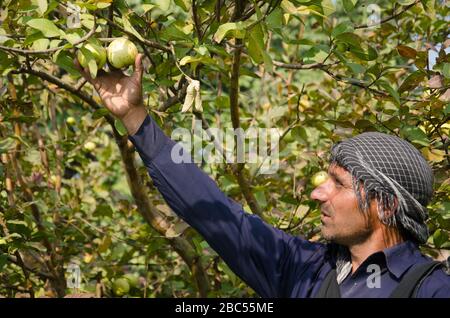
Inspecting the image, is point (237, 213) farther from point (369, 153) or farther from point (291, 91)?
point (291, 91)

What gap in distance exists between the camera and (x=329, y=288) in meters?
1.69

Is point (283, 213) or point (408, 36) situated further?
point (408, 36)

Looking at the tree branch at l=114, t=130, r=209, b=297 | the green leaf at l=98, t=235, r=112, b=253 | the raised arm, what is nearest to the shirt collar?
the raised arm

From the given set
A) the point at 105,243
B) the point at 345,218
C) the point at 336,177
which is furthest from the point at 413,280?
the point at 105,243

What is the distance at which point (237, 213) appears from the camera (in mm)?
1819

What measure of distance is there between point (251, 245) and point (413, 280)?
0.41 metres

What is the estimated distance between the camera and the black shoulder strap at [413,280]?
1543mm

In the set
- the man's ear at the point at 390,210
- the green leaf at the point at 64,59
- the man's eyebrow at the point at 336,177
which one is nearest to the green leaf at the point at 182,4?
the green leaf at the point at 64,59

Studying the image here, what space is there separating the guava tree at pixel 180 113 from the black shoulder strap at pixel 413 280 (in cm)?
59

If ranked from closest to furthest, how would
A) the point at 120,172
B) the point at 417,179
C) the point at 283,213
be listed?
the point at 417,179 < the point at 283,213 < the point at 120,172

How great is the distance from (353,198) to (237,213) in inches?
10.9

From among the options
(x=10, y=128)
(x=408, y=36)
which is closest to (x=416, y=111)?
(x=408, y=36)

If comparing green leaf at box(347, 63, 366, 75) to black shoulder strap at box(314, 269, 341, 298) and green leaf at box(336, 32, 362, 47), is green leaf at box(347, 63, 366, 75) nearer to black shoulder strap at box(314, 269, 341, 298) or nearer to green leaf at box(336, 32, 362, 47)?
green leaf at box(336, 32, 362, 47)

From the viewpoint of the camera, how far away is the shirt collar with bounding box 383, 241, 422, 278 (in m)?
1.67
